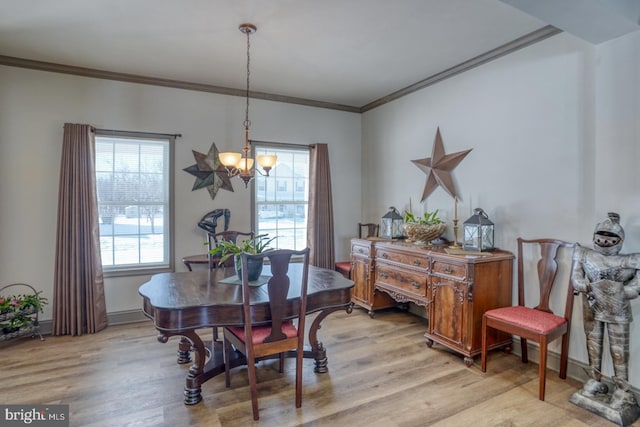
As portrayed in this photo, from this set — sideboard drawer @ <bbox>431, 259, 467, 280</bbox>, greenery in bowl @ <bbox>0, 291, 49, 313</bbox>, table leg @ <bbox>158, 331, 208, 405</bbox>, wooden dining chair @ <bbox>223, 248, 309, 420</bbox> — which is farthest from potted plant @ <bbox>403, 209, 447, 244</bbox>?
greenery in bowl @ <bbox>0, 291, 49, 313</bbox>

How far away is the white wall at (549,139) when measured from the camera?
2375mm

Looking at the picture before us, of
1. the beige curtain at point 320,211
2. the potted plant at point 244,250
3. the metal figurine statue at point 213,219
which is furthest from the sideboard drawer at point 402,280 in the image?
the metal figurine statue at point 213,219

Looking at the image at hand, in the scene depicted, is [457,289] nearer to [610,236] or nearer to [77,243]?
[610,236]

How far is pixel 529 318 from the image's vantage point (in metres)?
2.64

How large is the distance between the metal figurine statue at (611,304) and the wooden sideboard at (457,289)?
72cm

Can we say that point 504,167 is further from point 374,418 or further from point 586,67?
point 374,418

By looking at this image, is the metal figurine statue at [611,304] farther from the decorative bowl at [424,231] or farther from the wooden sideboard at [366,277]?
the wooden sideboard at [366,277]

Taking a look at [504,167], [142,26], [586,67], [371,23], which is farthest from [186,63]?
[586,67]

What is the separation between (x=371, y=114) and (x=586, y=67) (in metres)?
2.84

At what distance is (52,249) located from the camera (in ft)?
12.2

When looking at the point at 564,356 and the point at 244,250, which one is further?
the point at 564,356

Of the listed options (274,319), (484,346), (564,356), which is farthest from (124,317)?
(564,356)

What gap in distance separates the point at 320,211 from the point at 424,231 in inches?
63.8

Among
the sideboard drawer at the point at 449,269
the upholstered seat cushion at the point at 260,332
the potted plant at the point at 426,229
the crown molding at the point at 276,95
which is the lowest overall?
the upholstered seat cushion at the point at 260,332
